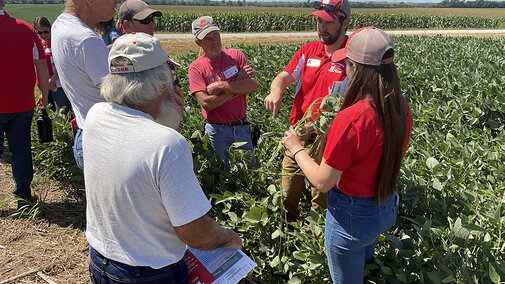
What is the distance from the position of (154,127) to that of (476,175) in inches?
105

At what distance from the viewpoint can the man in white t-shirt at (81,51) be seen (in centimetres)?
263

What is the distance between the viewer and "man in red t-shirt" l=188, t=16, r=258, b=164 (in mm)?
4020

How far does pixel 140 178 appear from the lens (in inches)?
61.4

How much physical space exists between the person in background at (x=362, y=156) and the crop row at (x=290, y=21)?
32715mm

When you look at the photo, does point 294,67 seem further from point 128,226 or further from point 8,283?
point 8,283

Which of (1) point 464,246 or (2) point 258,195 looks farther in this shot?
(2) point 258,195

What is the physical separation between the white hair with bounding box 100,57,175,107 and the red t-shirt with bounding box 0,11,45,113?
118 inches

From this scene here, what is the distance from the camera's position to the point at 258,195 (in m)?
3.07

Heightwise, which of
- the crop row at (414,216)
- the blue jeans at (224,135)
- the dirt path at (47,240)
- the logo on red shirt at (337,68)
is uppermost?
the logo on red shirt at (337,68)

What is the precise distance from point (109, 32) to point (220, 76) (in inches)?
45.6

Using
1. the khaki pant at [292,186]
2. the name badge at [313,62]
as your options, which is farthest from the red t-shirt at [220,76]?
the khaki pant at [292,186]

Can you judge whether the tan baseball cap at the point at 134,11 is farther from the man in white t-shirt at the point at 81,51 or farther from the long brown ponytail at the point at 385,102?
the long brown ponytail at the point at 385,102

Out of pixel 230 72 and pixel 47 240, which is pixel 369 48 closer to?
pixel 230 72

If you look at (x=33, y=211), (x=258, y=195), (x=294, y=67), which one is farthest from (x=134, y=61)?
(x=33, y=211)
